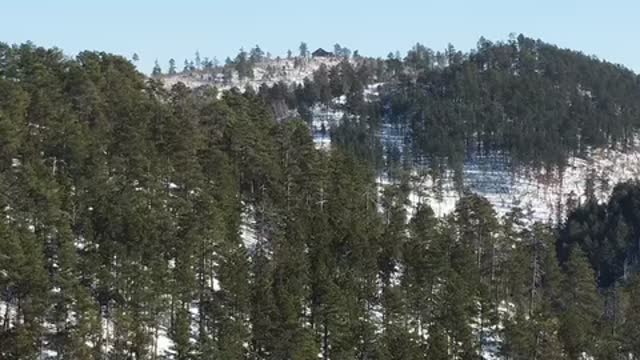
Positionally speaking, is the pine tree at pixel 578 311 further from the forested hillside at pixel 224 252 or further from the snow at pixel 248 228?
the snow at pixel 248 228

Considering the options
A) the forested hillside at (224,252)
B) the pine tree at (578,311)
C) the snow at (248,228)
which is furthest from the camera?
the snow at (248,228)

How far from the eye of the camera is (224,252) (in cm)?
6838

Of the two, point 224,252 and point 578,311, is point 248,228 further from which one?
point 578,311

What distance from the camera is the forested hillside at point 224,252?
58469mm

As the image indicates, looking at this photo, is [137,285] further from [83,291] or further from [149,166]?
A: [149,166]

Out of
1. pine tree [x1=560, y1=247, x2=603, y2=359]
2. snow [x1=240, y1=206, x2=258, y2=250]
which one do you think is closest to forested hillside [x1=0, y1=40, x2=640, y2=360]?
pine tree [x1=560, y1=247, x2=603, y2=359]

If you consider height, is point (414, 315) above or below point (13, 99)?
below

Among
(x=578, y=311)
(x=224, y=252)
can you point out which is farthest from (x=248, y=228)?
(x=578, y=311)

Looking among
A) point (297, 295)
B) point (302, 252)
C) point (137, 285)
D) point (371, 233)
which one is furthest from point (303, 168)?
point (137, 285)

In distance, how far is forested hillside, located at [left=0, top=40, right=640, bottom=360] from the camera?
58.5 meters

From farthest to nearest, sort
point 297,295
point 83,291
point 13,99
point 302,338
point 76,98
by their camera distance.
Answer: point 76,98, point 13,99, point 297,295, point 302,338, point 83,291

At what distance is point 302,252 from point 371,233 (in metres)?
10.00

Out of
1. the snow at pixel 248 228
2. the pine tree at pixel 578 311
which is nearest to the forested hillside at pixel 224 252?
the pine tree at pixel 578 311

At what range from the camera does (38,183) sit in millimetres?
63062
